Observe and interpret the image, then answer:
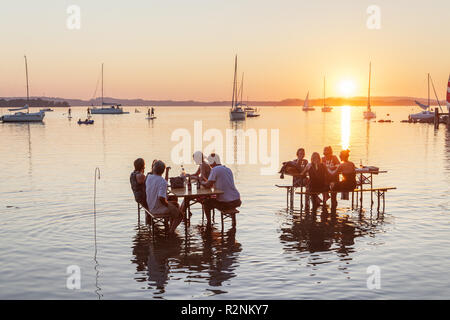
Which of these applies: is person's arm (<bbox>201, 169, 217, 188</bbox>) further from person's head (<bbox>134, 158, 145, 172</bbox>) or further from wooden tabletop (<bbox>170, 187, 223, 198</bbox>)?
person's head (<bbox>134, 158, 145, 172</bbox>)

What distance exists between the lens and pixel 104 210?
14.2m

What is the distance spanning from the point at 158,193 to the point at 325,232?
158 inches

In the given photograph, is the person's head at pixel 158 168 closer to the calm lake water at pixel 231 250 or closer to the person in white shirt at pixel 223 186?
the person in white shirt at pixel 223 186

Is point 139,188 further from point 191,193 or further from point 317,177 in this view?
point 317,177

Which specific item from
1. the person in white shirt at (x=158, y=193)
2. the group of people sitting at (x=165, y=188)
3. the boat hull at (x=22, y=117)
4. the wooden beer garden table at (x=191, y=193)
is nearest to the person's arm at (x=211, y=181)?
the group of people sitting at (x=165, y=188)

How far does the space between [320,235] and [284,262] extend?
2.28 metres

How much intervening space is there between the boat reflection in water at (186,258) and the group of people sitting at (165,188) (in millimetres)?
551

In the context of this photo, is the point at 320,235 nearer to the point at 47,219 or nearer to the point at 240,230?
the point at 240,230

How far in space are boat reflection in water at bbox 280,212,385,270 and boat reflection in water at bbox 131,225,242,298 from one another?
4.39ft

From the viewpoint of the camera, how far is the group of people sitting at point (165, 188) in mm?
10562

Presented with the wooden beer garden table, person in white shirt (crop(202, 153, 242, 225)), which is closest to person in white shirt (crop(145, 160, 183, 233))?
the wooden beer garden table

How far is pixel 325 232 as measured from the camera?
11.6 metres

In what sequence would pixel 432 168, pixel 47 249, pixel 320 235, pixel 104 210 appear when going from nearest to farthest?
pixel 47 249 → pixel 320 235 → pixel 104 210 → pixel 432 168
